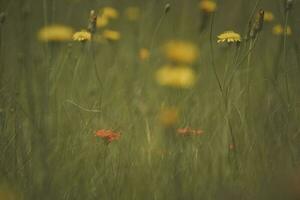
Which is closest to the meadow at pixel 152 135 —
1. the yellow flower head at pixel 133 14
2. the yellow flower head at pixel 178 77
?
the yellow flower head at pixel 178 77

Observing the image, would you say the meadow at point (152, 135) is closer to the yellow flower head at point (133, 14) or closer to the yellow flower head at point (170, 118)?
the yellow flower head at point (170, 118)

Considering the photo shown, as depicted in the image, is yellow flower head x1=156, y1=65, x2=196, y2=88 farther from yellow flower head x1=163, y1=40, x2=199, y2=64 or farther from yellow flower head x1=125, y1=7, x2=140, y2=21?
yellow flower head x1=125, y1=7, x2=140, y2=21

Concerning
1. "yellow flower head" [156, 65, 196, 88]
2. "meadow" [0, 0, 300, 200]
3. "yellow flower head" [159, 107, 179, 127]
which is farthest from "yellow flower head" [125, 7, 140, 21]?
"yellow flower head" [159, 107, 179, 127]

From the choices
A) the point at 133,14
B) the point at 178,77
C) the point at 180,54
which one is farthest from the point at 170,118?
the point at 133,14

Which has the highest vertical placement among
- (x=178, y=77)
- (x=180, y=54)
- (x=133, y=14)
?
(x=133, y=14)

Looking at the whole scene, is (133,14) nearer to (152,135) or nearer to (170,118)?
(152,135)

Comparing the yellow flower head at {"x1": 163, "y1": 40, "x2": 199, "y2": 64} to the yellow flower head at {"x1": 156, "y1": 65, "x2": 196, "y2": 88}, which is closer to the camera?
the yellow flower head at {"x1": 156, "y1": 65, "x2": 196, "y2": 88}

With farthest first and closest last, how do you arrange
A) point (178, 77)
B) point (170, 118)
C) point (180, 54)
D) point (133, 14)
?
point (133, 14)
point (180, 54)
point (178, 77)
point (170, 118)

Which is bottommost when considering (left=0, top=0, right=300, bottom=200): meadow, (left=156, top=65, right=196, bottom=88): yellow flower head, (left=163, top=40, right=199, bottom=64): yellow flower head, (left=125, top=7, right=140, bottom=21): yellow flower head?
(left=0, top=0, right=300, bottom=200): meadow

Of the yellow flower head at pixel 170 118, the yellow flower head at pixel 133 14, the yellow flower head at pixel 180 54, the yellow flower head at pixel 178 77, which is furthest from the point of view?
the yellow flower head at pixel 133 14

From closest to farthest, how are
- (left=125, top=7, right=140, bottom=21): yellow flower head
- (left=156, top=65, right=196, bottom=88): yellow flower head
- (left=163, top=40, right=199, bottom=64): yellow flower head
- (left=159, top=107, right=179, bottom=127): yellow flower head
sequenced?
(left=159, top=107, right=179, bottom=127): yellow flower head → (left=156, top=65, right=196, bottom=88): yellow flower head → (left=163, top=40, right=199, bottom=64): yellow flower head → (left=125, top=7, right=140, bottom=21): yellow flower head

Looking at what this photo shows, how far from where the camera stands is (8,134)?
1.72 m

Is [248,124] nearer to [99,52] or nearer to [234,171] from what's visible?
[234,171]

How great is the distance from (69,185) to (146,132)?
0.53 metres
